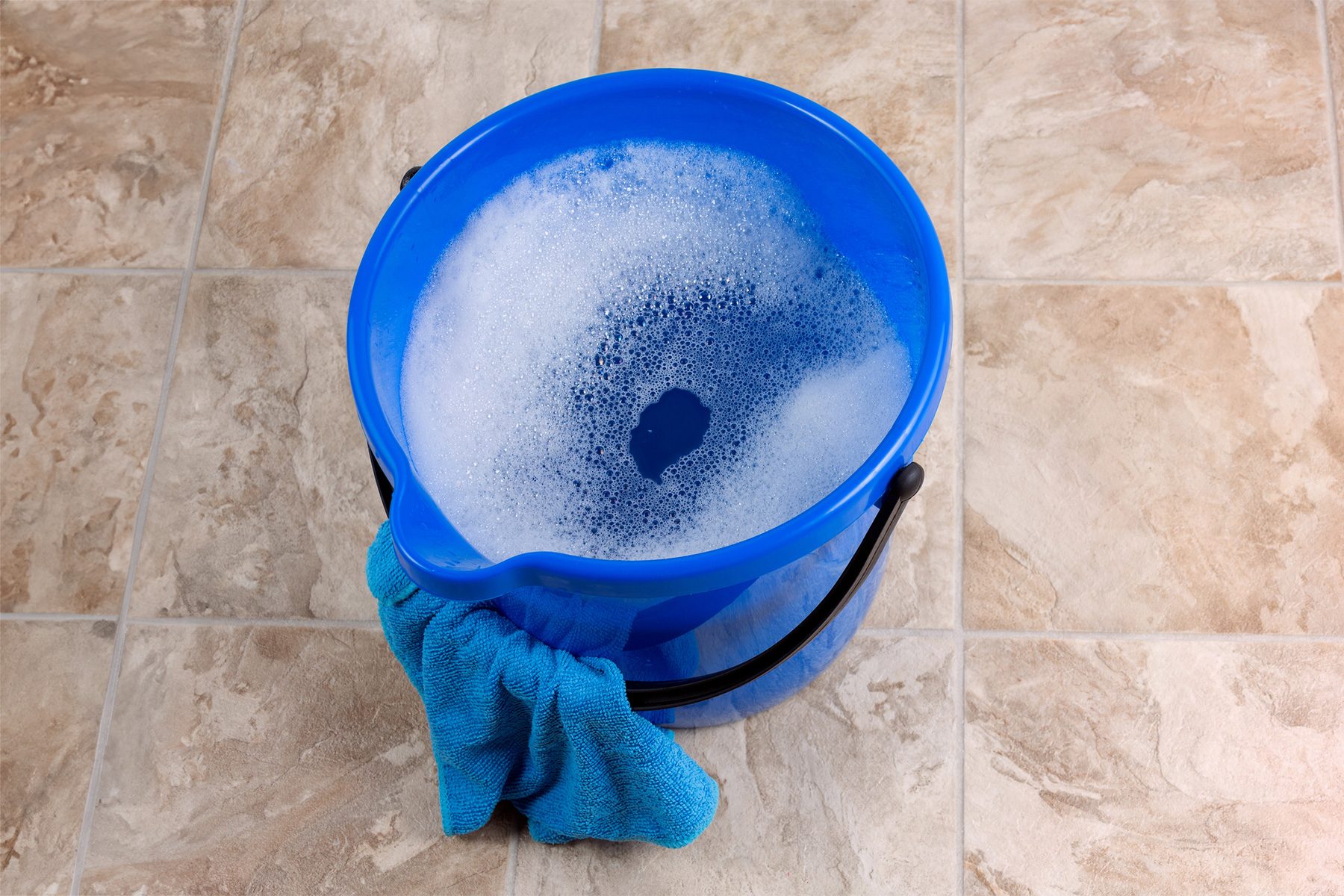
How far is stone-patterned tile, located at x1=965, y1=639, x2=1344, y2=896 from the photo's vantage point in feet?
2.86

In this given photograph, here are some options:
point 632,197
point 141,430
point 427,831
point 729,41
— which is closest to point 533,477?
point 632,197

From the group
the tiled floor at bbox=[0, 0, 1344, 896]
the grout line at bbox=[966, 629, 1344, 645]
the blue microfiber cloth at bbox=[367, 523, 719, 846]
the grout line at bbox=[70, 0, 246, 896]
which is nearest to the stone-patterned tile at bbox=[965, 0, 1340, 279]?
the tiled floor at bbox=[0, 0, 1344, 896]

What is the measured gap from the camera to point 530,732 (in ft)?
2.52

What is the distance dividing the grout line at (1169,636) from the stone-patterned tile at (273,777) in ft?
1.43

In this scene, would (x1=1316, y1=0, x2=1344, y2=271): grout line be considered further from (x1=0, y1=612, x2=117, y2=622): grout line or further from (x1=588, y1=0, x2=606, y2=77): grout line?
(x1=0, y1=612, x2=117, y2=622): grout line

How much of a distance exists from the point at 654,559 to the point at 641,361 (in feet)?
0.66

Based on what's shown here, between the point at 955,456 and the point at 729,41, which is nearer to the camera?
the point at 955,456

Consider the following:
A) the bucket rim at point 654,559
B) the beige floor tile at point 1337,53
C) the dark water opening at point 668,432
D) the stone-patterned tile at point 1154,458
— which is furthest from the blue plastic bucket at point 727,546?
the beige floor tile at point 1337,53

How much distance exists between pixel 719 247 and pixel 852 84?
15.7 inches

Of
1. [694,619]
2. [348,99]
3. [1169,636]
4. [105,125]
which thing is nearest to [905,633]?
[1169,636]

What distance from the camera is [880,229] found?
27.8 inches

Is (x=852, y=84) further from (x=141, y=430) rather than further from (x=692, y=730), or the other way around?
(x=141, y=430)

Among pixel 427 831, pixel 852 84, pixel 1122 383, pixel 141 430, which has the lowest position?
pixel 427 831

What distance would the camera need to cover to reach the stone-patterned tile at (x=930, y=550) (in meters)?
0.94
